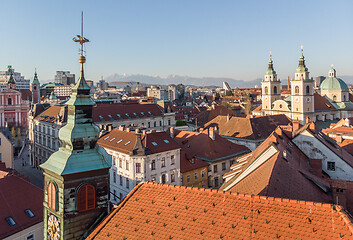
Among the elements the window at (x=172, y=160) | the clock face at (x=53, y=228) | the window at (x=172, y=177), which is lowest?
the window at (x=172, y=177)

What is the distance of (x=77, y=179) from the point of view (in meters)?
11.9

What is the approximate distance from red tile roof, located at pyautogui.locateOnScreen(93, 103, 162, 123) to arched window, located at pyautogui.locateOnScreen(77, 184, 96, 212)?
172 ft

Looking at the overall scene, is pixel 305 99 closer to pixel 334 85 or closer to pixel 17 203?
pixel 334 85

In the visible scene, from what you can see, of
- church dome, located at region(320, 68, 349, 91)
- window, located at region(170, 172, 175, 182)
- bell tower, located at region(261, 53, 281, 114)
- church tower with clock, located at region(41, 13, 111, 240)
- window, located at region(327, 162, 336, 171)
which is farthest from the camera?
church dome, located at region(320, 68, 349, 91)

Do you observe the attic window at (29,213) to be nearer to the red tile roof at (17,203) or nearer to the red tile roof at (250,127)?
the red tile roof at (17,203)

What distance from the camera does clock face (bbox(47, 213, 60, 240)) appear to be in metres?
11.8

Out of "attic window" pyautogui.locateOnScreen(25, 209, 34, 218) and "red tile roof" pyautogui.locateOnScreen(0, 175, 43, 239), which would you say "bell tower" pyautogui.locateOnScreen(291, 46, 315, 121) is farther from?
"attic window" pyautogui.locateOnScreen(25, 209, 34, 218)

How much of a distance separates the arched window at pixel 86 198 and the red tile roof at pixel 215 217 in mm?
1709

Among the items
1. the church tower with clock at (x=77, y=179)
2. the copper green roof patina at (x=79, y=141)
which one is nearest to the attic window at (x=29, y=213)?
the church tower with clock at (x=77, y=179)

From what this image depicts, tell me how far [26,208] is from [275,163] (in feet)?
60.7

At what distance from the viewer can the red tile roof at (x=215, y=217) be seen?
7973mm

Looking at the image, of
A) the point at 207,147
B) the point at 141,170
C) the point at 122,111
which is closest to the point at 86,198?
the point at 141,170

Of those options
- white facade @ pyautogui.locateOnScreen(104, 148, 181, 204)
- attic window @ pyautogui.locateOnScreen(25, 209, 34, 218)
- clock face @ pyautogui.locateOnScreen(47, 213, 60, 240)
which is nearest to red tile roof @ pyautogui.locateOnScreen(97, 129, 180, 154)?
white facade @ pyautogui.locateOnScreen(104, 148, 181, 204)

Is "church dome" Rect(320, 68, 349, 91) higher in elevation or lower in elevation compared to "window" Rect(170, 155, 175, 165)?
higher
